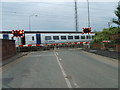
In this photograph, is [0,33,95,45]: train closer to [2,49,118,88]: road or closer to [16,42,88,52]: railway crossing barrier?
[16,42,88,52]: railway crossing barrier

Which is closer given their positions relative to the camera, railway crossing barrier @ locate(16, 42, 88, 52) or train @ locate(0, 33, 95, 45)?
train @ locate(0, 33, 95, 45)

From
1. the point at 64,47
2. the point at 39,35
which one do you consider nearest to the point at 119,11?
the point at 39,35

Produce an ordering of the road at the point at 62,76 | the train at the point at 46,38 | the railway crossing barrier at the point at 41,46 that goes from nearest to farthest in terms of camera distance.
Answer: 1. the road at the point at 62,76
2. the train at the point at 46,38
3. the railway crossing barrier at the point at 41,46

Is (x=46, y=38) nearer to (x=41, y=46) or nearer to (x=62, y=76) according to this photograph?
(x=41, y=46)

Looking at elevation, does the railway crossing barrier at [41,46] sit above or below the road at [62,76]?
above

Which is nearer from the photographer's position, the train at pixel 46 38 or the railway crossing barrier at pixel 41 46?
the train at pixel 46 38

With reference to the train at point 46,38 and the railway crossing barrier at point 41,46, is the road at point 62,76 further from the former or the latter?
the railway crossing barrier at point 41,46

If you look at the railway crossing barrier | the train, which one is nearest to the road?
the train

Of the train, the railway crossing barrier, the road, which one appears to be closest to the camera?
the road

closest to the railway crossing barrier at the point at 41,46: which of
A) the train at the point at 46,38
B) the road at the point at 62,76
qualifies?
the train at the point at 46,38

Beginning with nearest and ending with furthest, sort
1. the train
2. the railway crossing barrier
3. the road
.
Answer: the road → the train → the railway crossing barrier

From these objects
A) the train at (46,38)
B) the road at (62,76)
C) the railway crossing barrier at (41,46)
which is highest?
the train at (46,38)

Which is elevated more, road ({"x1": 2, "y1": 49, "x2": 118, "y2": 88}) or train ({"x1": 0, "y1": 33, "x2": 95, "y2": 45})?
train ({"x1": 0, "y1": 33, "x2": 95, "y2": 45})

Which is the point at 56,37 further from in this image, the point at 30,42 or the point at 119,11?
the point at 119,11
